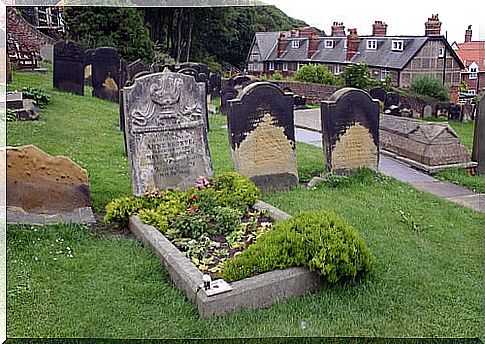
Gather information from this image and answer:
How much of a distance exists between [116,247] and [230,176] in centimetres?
128

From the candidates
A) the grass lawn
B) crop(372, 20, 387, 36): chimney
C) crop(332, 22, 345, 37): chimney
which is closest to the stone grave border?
the grass lawn

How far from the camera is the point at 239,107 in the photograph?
A: 18.2 feet

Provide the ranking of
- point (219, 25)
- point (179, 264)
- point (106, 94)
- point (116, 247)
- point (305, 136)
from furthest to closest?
point (106, 94) → point (305, 136) → point (219, 25) → point (116, 247) → point (179, 264)

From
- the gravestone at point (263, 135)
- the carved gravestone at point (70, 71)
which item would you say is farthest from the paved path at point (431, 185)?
the carved gravestone at point (70, 71)

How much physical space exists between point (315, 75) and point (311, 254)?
556 inches

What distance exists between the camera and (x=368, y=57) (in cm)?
1745

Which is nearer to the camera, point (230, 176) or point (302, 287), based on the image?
point (302, 287)

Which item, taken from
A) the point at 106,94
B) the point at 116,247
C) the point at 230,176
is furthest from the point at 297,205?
the point at 106,94

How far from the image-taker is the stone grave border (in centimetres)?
311

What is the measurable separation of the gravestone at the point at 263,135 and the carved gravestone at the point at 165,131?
1.39ft

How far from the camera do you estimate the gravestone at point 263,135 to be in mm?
5586

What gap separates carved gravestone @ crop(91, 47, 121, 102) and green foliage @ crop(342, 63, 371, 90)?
316 inches

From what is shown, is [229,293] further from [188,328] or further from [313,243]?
[313,243]

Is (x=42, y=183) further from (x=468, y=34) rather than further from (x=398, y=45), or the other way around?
(x=398, y=45)
